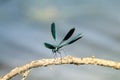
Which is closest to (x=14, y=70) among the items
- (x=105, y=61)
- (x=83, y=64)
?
(x=83, y=64)

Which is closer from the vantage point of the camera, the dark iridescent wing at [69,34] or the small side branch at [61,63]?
the small side branch at [61,63]

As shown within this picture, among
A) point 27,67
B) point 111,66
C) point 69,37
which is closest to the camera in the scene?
point 111,66

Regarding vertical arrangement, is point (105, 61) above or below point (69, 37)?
below

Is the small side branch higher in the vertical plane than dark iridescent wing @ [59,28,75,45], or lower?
lower

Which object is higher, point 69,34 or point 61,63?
point 69,34

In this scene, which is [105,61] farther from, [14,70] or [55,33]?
[14,70]

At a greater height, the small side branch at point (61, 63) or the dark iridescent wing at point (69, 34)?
the dark iridescent wing at point (69, 34)

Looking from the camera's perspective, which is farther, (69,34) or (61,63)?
(69,34)

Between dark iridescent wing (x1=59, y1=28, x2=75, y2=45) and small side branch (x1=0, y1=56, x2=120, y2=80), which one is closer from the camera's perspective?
small side branch (x1=0, y1=56, x2=120, y2=80)
